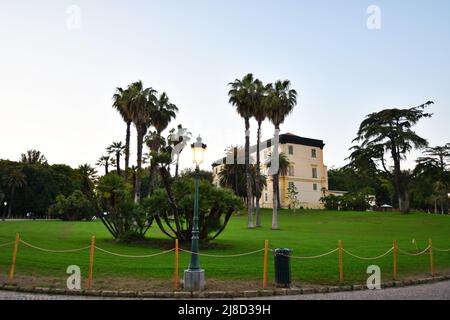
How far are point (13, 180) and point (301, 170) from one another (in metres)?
53.2

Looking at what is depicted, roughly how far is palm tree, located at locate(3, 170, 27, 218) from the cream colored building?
35.9 metres

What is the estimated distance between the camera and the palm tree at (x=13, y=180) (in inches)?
2751

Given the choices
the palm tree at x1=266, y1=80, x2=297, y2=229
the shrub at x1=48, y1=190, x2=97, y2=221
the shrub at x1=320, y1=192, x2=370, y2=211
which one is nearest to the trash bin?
the palm tree at x1=266, y1=80, x2=297, y2=229

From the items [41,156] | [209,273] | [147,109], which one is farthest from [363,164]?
[41,156]

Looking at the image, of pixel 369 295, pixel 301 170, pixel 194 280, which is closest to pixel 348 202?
pixel 301 170

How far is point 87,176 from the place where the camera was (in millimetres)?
24312

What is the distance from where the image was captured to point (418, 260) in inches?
668

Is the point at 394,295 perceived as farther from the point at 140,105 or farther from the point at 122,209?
the point at 140,105

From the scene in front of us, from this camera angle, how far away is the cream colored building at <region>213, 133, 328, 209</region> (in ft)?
250

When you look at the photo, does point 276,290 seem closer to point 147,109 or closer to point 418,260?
point 418,260

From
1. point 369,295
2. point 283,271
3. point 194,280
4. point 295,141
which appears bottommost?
point 369,295

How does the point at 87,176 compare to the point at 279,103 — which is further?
the point at 279,103

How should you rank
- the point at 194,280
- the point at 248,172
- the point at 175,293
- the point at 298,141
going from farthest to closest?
the point at 298,141
the point at 248,172
the point at 194,280
the point at 175,293
